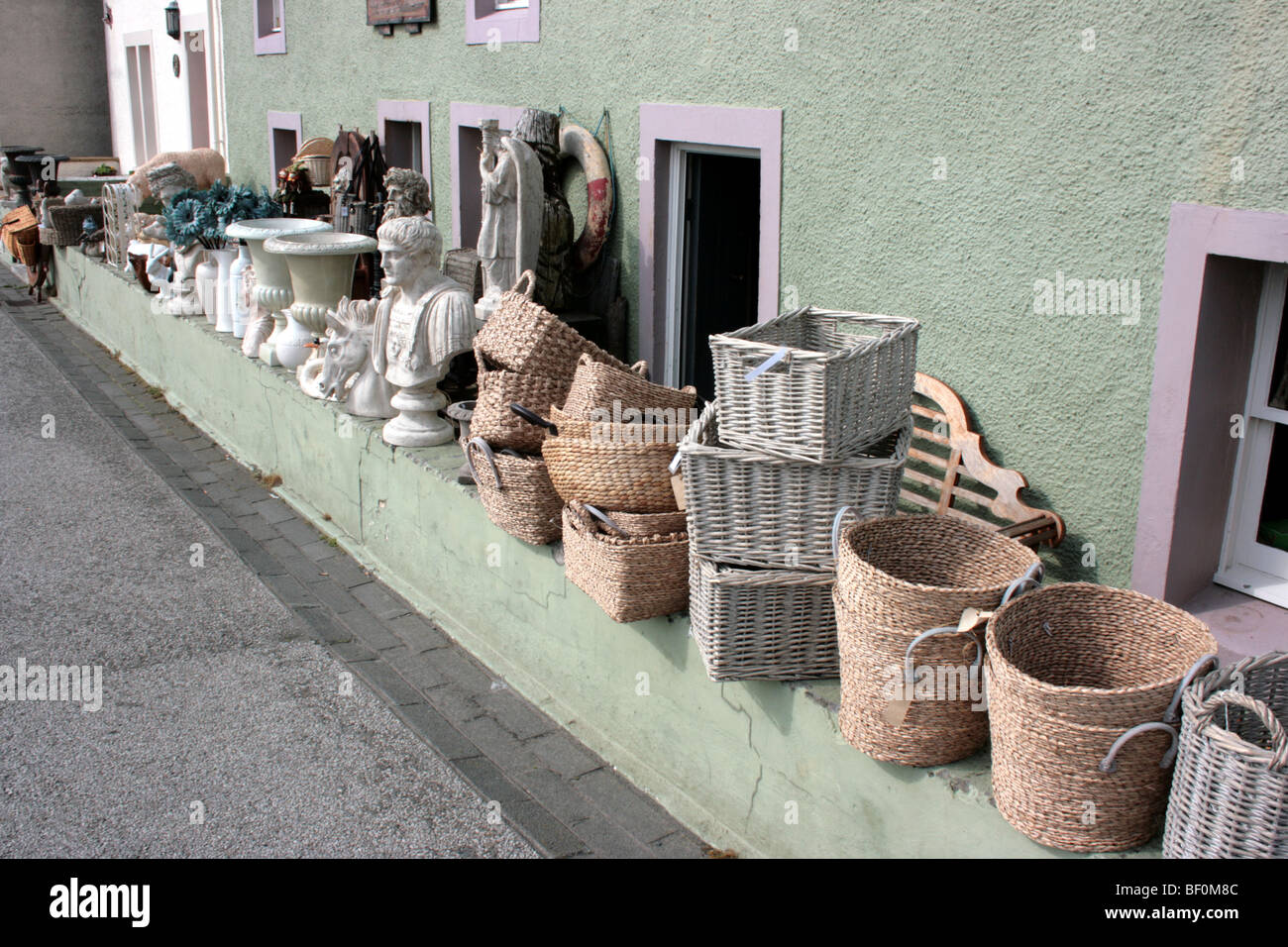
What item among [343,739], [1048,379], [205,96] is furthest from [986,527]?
[205,96]

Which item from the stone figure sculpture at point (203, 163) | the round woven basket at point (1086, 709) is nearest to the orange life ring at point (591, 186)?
the round woven basket at point (1086, 709)

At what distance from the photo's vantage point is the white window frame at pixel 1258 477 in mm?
3770

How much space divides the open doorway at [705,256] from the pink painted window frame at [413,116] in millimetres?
2491

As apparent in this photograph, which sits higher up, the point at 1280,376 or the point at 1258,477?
the point at 1280,376

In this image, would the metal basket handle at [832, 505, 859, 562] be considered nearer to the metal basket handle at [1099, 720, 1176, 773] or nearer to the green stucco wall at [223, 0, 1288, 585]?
the metal basket handle at [1099, 720, 1176, 773]

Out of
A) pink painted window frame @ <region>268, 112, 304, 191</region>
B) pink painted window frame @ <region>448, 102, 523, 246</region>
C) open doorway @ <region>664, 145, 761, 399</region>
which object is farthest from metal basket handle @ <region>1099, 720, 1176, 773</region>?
pink painted window frame @ <region>268, 112, 304, 191</region>

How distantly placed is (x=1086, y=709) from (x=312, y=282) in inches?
236

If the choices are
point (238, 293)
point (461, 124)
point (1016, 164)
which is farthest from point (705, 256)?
point (238, 293)

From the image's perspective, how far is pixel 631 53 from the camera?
20.5 ft

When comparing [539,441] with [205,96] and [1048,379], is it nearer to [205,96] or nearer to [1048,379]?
[1048,379]

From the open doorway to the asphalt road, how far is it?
8.79ft

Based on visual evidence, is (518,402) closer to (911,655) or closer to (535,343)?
(535,343)

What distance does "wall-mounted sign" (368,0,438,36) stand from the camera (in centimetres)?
806

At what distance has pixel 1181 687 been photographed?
8.60 feet
